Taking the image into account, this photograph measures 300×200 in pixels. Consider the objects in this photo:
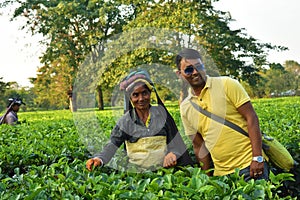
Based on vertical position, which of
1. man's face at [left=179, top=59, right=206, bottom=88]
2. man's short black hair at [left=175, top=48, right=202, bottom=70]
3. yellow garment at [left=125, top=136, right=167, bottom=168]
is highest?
man's short black hair at [left=175, top=48, right=202, bottom=70]

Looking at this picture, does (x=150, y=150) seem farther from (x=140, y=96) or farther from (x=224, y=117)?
(x=224, y=117)

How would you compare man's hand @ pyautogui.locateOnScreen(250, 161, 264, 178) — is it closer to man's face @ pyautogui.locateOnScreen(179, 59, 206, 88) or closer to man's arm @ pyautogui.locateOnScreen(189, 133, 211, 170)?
man's arm @ pyautogui.locateOnScreen(189, 133, 211, 170)

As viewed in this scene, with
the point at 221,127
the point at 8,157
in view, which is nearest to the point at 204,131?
the point at 221,127

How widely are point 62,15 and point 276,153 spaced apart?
94.6 ft

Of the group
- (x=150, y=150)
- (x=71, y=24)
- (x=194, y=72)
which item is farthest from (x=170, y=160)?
(x=71, y=24)

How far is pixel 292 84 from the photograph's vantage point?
5894cm

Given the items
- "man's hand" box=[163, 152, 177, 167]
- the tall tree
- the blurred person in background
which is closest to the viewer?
"man's hand" box=[163, 152, 177, 167]

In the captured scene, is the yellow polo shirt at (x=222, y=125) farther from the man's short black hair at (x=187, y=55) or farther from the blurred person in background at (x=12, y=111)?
the blurred person in background at (x=12, y=111)

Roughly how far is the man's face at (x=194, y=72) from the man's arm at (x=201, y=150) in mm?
433

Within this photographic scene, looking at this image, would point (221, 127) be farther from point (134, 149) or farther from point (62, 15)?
point (62, 15)

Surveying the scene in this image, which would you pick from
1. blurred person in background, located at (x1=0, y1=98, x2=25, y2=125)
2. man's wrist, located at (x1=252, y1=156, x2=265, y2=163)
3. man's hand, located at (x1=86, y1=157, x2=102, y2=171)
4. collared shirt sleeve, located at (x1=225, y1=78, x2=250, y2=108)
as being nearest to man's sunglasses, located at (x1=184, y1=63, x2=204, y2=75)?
collared shirt sleeve, located at (x1=225, y1=78, x2=250, y2=108)

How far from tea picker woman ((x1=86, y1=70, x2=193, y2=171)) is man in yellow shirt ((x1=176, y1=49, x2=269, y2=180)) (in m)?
0.19

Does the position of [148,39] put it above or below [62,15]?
below

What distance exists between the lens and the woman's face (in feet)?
10.2
